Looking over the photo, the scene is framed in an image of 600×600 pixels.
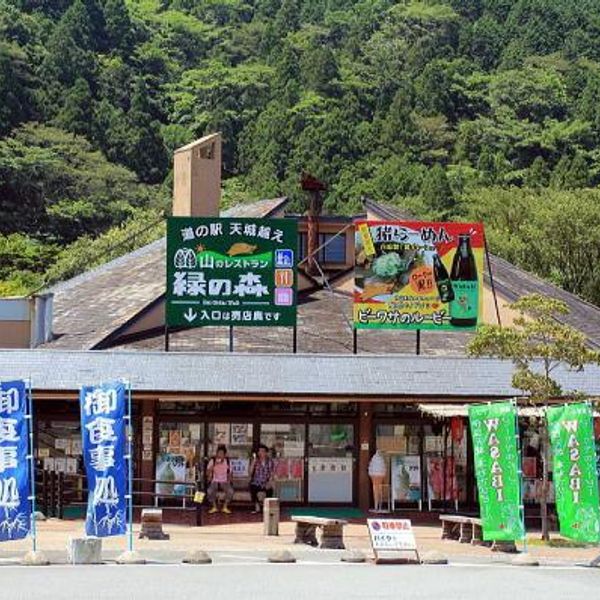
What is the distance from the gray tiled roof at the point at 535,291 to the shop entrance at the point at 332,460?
651 centimetres

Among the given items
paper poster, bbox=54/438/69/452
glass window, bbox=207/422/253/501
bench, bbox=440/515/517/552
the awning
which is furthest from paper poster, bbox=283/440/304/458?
bench, bbox=440/515/517/552

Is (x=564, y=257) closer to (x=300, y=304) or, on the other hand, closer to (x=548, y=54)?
(x=300, y=304)

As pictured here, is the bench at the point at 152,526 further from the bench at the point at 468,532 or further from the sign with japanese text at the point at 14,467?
the bench at the point at 468,532

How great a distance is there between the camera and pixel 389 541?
807 inches

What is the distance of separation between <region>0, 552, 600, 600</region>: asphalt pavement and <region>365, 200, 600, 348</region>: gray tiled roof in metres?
14.0

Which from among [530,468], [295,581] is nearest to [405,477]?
[530,468]

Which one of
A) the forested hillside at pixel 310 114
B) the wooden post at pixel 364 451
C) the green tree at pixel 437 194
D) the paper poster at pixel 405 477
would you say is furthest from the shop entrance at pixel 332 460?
the green tree at pixel 437 194

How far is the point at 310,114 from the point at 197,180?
2192 inches

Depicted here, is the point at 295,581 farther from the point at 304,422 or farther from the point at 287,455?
the point at 287,455

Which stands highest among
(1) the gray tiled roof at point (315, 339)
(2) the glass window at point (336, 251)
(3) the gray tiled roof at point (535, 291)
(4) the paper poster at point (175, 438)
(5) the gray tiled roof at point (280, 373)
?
(2) the glass window at point (336, 251)

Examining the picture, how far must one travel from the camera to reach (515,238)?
59.4 m

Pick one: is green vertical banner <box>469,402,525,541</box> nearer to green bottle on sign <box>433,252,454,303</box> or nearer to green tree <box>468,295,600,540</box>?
green tree <box>468,295,600,540</box>

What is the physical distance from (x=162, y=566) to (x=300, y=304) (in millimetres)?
18033

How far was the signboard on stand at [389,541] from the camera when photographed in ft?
66.9
